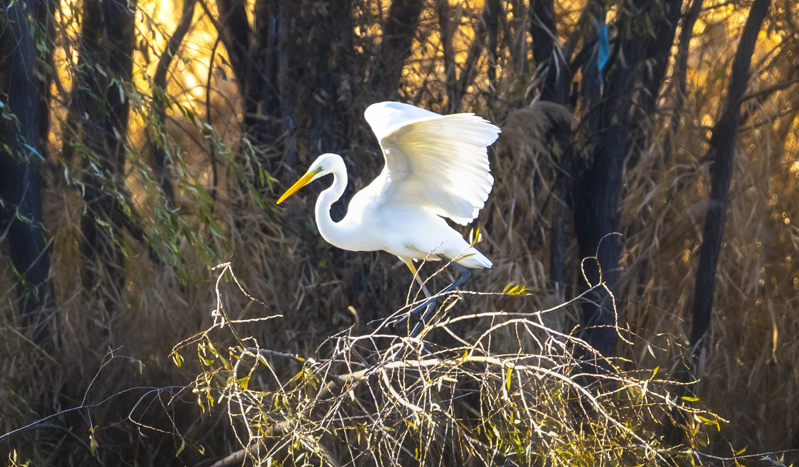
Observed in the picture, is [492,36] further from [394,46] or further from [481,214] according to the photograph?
[481,214]

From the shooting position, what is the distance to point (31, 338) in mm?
2625

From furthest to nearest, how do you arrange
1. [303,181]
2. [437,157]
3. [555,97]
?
[555,97] < [303,181] < [437,157]

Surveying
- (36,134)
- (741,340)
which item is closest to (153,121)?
(36,134)

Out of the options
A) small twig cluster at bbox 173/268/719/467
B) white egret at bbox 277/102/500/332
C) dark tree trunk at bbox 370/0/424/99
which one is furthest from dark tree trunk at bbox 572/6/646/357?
small twig cluster at bbox 173/268/719/467

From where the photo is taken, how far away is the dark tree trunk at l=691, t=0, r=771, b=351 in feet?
9.87

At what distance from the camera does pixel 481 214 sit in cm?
310

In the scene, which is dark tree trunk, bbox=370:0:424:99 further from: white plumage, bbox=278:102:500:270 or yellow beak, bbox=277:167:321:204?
yellow beak, bbox=277:167:321:204

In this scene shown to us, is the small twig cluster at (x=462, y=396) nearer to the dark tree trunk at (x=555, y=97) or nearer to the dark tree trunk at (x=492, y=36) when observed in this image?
the dark tree trunk at (x=555, y=97)

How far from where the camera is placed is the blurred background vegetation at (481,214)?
2887 mm

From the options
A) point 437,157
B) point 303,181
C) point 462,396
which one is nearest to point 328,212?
point 303,181

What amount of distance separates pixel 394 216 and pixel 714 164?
173 centimetres

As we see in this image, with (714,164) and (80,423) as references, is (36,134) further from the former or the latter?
(714,164)

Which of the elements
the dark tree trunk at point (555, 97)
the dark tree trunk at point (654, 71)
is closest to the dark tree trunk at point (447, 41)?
the dark tree trunk at point (555, 97)

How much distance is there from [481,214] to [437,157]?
4.22 ft
